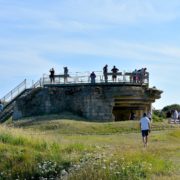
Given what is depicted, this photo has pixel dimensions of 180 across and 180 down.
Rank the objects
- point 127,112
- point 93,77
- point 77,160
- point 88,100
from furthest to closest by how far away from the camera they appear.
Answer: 1. point 127,112
2. point 93,77
3. point 88,100
4. point 77,160

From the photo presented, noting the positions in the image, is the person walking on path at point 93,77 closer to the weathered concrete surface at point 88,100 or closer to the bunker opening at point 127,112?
the weathered concrete surface at point 88,100

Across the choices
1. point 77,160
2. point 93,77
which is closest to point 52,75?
point 93,77

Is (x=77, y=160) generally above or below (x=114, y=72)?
below

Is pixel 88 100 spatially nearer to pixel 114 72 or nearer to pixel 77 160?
pixel 114 72

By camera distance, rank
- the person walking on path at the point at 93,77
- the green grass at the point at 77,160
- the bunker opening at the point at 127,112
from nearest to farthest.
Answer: the green grass at the point at 77,160
the person walking on path at the point at 93,77
the bunker opening at the point at 127,112

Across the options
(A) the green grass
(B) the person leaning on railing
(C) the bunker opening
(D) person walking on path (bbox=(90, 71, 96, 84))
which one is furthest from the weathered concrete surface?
(A) the green grass

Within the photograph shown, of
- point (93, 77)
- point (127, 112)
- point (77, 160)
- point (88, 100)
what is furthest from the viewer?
point (127, 112)

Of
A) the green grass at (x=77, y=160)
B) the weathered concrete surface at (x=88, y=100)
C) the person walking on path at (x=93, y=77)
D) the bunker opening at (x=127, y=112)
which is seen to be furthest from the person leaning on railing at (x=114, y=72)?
the green grass at (x=77, y=160)

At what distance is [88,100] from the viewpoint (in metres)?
46.8

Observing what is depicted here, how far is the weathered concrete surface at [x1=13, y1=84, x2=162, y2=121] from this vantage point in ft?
153

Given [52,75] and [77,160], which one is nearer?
[77,160]

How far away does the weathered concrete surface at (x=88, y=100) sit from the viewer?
4659 centimetres

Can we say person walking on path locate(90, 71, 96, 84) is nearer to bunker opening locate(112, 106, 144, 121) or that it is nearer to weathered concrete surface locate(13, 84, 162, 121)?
weathered concrete surface locate(13, 84, 162, 121)

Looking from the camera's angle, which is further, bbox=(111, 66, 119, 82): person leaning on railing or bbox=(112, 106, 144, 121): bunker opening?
bbox=(112, 106, 144, 121): bunker opening
